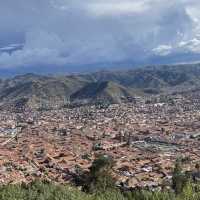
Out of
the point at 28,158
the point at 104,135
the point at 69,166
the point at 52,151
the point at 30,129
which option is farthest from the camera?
the point at 30,129

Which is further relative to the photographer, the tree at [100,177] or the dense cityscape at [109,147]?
the dense cityscape at [109,147]

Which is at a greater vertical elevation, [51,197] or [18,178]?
[51,197]

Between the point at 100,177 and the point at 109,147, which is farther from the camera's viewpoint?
the point at 109,147

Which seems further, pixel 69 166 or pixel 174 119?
pixel 174 119

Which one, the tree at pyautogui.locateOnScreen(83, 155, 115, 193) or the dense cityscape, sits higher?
the tree at pyautogui.locateOnScreen(83, 155, 115, 193)

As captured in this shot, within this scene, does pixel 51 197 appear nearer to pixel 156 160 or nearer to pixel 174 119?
pixel 156 160

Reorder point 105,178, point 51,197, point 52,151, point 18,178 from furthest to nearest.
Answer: point 52,151
point 18,178
point 105,178
point 51,197

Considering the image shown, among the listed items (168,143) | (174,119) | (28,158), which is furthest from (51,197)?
(174,119)

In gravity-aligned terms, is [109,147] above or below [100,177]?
below

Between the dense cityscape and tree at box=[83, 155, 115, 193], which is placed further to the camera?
the dense cityscape

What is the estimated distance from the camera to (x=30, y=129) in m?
132

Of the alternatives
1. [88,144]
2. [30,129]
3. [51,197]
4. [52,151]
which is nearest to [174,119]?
[30,129]

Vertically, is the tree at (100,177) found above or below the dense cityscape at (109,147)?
above

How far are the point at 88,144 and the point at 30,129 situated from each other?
116ft
